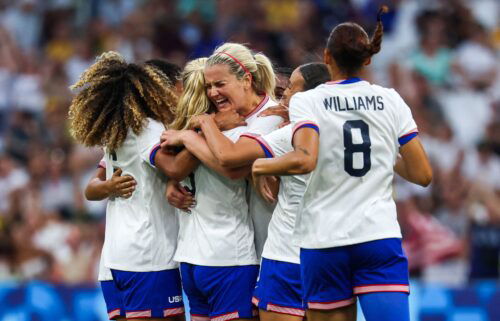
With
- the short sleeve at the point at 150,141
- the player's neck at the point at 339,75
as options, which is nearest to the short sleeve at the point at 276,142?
the player's neck at the point at 339,75

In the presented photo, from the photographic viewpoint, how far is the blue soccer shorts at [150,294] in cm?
584

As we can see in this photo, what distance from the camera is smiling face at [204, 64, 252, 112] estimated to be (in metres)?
5.75

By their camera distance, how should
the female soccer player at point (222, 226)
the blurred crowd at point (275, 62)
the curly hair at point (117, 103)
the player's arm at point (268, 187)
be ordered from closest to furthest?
the player's arm at point (268, 187)
the female soccer player at point (222, 226)
the curly hair at point (117, 103)
the blurred crowd at point (275, 62)

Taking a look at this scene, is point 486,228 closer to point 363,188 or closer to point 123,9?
point 363,188

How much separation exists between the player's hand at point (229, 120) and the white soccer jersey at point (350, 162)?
709mm

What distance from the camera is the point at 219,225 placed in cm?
567

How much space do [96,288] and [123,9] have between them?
18.8 feet

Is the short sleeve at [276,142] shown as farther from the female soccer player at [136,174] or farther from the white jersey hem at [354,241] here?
the female soccer player at [136,174]

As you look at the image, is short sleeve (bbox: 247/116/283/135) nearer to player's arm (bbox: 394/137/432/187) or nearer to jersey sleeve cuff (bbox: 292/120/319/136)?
jersey sleeve cuff (bbox: 292/120/319/136)

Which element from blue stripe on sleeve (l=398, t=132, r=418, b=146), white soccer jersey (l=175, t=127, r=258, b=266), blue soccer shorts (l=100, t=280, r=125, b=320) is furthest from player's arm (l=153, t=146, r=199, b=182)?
blue stripe on sleeve (l=398, t=132, r=418, b=146)

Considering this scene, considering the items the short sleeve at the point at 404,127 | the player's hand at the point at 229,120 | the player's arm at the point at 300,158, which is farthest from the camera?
the player's hand at the point at 229,120

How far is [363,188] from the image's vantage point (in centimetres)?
501

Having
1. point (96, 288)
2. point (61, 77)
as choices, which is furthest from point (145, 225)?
point (61, 77)

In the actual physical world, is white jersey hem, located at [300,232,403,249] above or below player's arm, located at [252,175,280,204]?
below
